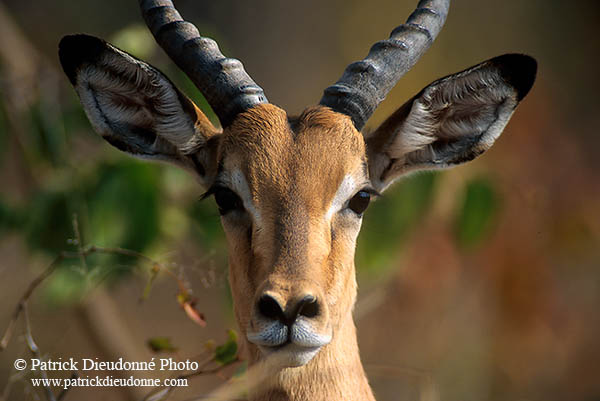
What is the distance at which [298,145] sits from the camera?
4.59 metres

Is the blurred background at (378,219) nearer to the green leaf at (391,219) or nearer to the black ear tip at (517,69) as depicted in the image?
the green leaf at (391,219)

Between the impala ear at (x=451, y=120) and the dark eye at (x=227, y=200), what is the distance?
39.3 inches

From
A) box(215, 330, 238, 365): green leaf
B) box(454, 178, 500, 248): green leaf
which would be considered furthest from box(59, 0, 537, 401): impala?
box(454, 178, 500, 248): green leaf

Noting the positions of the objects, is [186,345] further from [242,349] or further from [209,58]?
[209,58]

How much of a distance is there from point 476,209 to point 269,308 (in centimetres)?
433

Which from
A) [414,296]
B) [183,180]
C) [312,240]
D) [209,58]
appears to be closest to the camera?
[312,240]

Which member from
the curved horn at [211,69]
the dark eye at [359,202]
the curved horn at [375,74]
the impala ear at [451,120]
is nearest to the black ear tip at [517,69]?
the impala ear at [451,120]

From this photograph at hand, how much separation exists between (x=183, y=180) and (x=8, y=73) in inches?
120

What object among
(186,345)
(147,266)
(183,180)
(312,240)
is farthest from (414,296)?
(312,240)

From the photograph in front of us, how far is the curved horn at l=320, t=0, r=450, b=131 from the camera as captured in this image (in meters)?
4.95

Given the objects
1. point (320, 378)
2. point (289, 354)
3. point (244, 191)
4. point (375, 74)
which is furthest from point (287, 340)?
point (375, 74)

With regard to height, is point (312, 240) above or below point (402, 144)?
below

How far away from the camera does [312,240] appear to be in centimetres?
416

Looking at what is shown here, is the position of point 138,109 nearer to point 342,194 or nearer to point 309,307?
point 342,194
